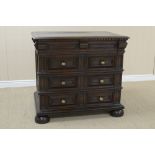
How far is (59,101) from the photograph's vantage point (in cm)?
228

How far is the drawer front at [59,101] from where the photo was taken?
2.26 meters

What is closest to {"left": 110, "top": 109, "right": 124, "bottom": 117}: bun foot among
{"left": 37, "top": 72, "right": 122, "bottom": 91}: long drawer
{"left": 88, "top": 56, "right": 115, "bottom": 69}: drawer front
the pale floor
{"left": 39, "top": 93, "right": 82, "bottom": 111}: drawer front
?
the pale floor

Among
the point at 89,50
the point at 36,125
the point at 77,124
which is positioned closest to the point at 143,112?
the point at 77,124

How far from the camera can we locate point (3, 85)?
3.26 metres

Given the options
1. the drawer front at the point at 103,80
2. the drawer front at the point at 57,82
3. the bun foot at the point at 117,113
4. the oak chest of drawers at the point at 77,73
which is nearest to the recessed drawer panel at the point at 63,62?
the oak chest of drawers at the point at 77,73

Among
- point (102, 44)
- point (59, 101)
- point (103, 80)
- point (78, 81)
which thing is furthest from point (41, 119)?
point (102, 44)

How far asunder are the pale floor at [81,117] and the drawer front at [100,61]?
0.54 m

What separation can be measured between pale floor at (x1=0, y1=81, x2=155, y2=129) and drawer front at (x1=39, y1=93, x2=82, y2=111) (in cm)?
15

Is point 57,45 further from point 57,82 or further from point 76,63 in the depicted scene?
point 57,82

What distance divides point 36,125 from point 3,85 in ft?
4.09

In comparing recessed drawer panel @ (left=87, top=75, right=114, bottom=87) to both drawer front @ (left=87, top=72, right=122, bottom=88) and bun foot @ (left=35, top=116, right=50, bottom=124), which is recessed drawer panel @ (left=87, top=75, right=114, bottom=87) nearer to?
drawer front @ (left=87, top=72, right=122, bottom=88)

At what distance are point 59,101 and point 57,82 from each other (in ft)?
0.62

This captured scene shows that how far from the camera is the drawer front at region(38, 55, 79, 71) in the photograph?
215cm

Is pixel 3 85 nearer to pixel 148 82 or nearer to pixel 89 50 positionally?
pixel 89 50
